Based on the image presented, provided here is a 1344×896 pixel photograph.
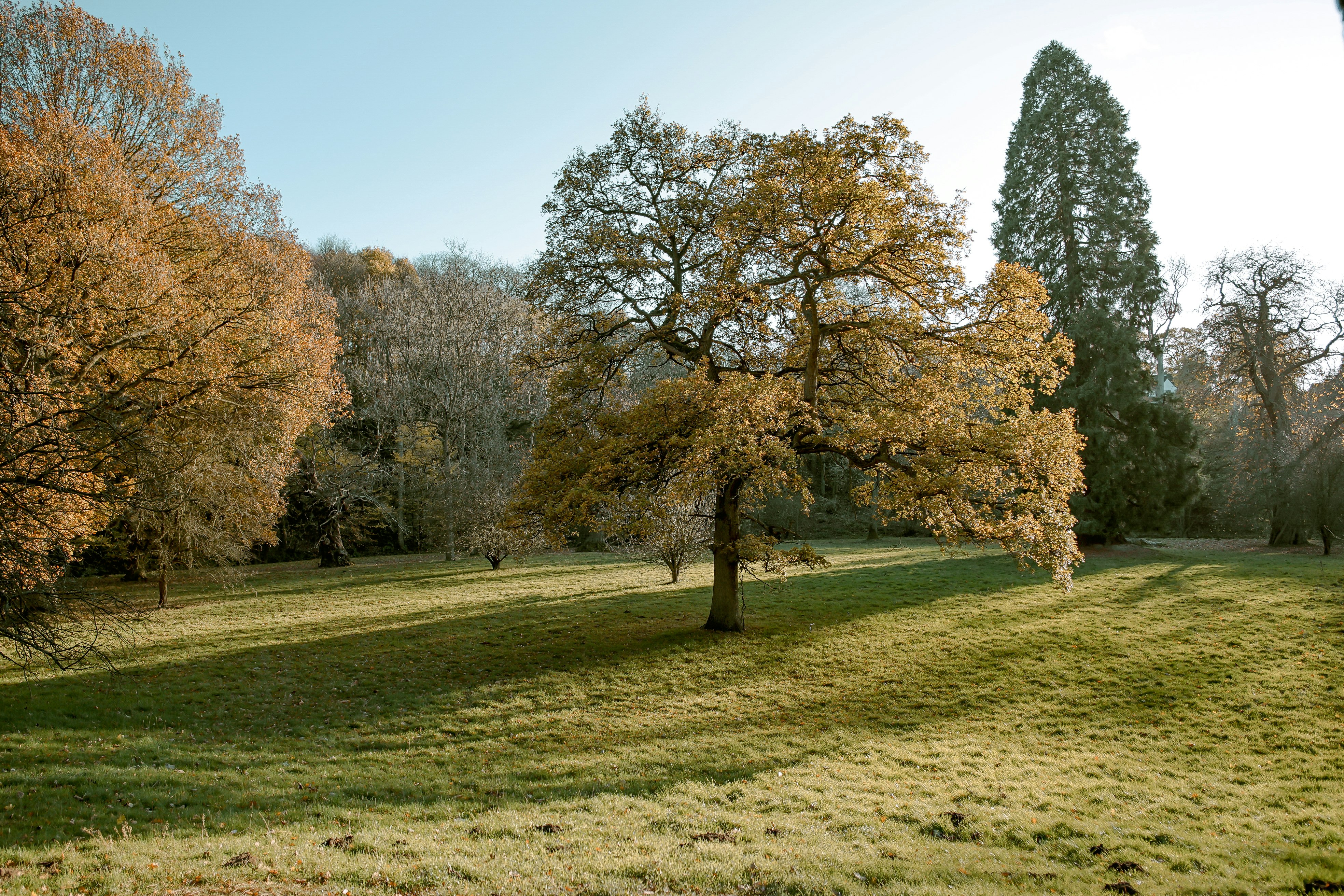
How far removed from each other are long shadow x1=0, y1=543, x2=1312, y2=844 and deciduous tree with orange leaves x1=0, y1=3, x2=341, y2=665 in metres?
1.51

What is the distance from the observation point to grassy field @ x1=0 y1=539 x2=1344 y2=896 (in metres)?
6.01

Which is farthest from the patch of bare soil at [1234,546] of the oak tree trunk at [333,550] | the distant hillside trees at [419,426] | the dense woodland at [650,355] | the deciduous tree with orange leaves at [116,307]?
the oak tree trunk at [333,550]

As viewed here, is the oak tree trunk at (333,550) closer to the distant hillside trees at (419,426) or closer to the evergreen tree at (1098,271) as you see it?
the distant hillside trees at (419,426)

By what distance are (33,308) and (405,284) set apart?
33.7 metres

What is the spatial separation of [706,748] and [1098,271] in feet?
83.7

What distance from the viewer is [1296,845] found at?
21.9ft

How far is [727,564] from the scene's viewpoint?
16.5 m

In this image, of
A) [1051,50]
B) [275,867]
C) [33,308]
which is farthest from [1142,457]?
[33,308]

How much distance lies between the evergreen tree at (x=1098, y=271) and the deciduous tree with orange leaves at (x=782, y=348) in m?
11.8

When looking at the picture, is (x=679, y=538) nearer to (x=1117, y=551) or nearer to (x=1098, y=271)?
(x=1117, y=551)

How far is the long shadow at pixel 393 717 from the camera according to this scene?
26.1 feet

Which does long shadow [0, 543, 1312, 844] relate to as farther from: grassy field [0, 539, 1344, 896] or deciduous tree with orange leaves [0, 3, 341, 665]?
deciduous tree with orange leaves [0, 3, 341, 665]

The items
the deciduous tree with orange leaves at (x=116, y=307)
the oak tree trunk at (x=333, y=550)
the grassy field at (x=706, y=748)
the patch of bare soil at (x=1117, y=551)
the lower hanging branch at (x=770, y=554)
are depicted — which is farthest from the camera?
the oak tree trunk at (x=333, y=550)

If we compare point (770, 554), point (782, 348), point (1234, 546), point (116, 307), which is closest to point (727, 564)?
point (770, 554)
